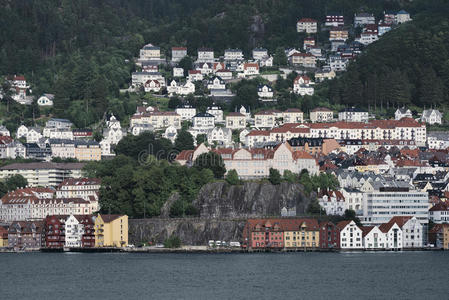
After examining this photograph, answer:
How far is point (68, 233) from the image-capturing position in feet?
351

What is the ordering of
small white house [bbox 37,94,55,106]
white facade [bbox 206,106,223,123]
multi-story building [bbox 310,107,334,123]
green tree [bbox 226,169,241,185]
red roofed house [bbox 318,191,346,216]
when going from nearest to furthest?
red roofed house [bbox 318,191,346,216], green tree [bbox 226,169,241,185], multi-story building [bbox 310,107,334,123], white facade [bbox 206,106,223,123], small white house [bbox 37,94,55,106]

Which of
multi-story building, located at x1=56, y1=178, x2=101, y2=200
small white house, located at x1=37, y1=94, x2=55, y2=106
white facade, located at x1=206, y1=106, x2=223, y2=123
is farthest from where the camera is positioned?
small white house, located at x1=37, y1=94, x2=55, y2=106

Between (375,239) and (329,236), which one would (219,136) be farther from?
(375,239)

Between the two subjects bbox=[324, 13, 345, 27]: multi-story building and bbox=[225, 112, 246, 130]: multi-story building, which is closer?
bbox=[225, 112, 246, 130]: multi-story building

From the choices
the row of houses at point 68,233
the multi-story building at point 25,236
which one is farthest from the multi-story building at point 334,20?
the multi-story building at point 25,236

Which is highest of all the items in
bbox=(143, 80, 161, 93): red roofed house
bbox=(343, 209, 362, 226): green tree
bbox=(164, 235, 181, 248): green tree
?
bbox=(143, 80, 161, 93): red roofed house

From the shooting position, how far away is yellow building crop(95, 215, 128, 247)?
106 m

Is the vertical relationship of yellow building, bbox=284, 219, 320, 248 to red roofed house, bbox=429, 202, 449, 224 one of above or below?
below

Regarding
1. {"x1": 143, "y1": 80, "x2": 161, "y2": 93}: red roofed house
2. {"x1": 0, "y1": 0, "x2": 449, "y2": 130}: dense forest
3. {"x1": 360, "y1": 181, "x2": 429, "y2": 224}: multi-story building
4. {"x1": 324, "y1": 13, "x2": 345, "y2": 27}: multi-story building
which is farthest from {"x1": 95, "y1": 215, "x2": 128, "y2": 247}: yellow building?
{"x1": 324, "y1": 13, "x2": 345, "y2": 27}: multi-story building

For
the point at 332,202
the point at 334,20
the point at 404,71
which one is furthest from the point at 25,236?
the point at 334,20

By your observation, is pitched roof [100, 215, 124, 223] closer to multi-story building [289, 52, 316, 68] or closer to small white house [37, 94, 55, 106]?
small white house [37, 94, 55, 106]

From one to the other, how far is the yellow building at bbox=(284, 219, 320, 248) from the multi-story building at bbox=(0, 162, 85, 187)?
31.3 metres

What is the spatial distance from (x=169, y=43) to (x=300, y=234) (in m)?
75.4

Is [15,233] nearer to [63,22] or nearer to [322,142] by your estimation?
[322,142]
